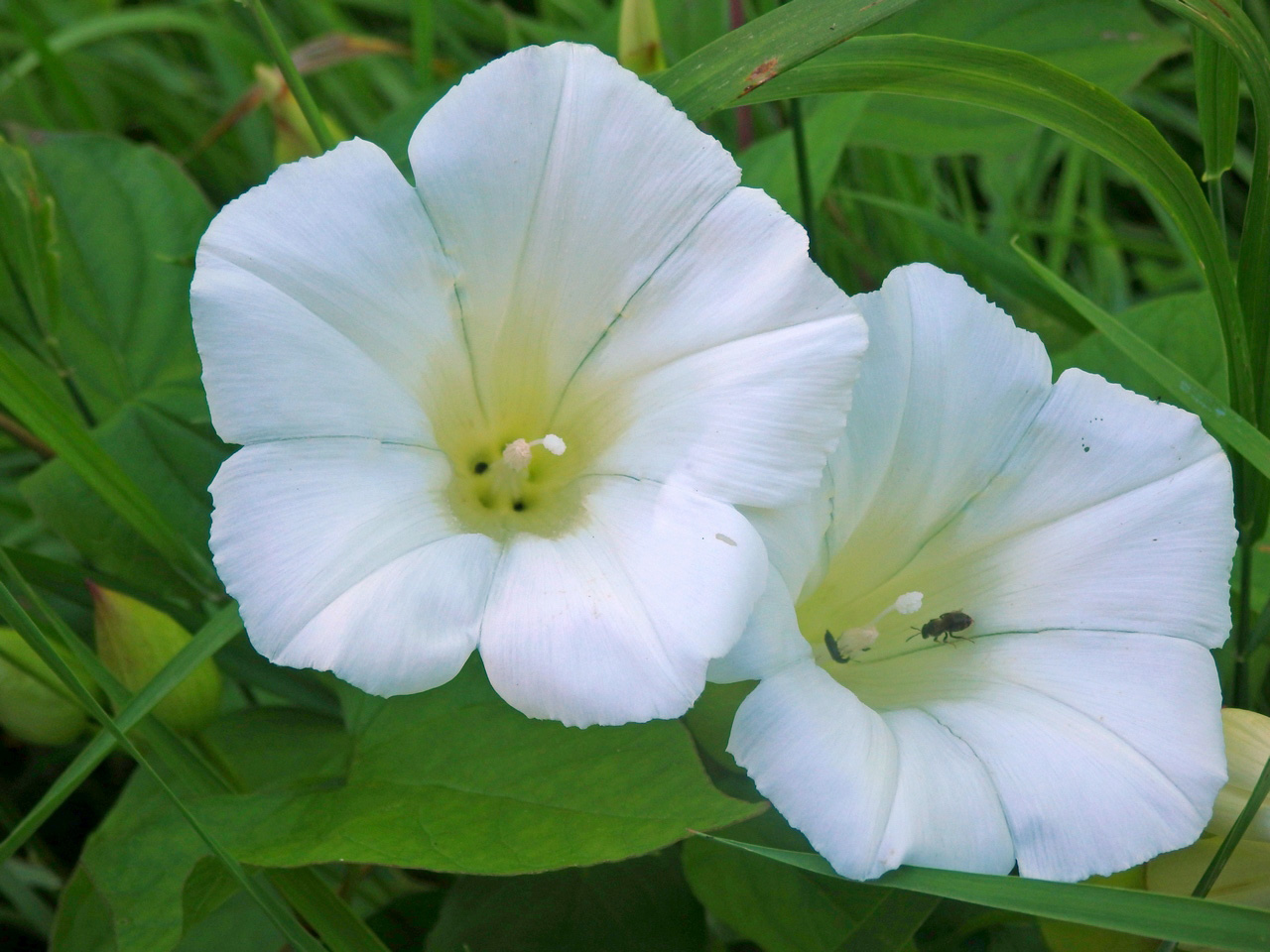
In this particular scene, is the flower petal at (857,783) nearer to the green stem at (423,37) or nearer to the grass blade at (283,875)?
the grass blade at (283,875)

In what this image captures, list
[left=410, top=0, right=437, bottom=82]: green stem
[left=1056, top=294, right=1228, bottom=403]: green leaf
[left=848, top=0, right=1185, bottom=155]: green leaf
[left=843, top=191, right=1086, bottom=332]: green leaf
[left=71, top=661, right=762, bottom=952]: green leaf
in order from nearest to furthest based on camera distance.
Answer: [left=71, top=661, right=762, bottom=952]: green leaf → [left=1056, top=294, right=1228, bottom=403]: green leaf → [left=843, top=191, right=1086, bottom=332]: green leaf → [left=848, top=0, right=1185, bottom=155]: green leaf → [left=410, top=0, right=437, bottom=82]: green stem

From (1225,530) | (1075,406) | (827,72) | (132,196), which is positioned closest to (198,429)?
(132,196)

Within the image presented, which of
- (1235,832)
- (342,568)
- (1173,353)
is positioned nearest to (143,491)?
(342,568)

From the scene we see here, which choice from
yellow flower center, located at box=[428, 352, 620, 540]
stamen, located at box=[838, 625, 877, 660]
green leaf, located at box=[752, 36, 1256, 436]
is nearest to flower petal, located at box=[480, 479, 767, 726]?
yellow flower center, located at box=[428, 352, 620, 540]

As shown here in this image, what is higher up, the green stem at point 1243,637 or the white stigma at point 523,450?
the white stigma at point 523,450

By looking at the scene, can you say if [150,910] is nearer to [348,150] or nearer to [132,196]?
[348,150]

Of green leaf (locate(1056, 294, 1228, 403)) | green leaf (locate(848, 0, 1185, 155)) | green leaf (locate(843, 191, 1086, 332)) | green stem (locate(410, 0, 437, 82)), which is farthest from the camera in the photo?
green stem (locate(410, 0, 437, 82))

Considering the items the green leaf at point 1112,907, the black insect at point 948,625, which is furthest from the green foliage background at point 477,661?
the black insect at point 948,625

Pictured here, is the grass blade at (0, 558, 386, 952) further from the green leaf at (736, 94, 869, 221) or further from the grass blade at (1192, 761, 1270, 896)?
the green leaf at (736, 94, 869, 221)

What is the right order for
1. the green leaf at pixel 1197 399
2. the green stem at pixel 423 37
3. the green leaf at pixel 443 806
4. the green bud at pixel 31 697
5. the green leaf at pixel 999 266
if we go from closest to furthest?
Answer: the green leaf at pixel 443 806 → the green leaf at pixel 1197 399 → the green bud at pixel 31 697 → the green leaf at pixel 999 266 → the green stem at pixel 423 37
